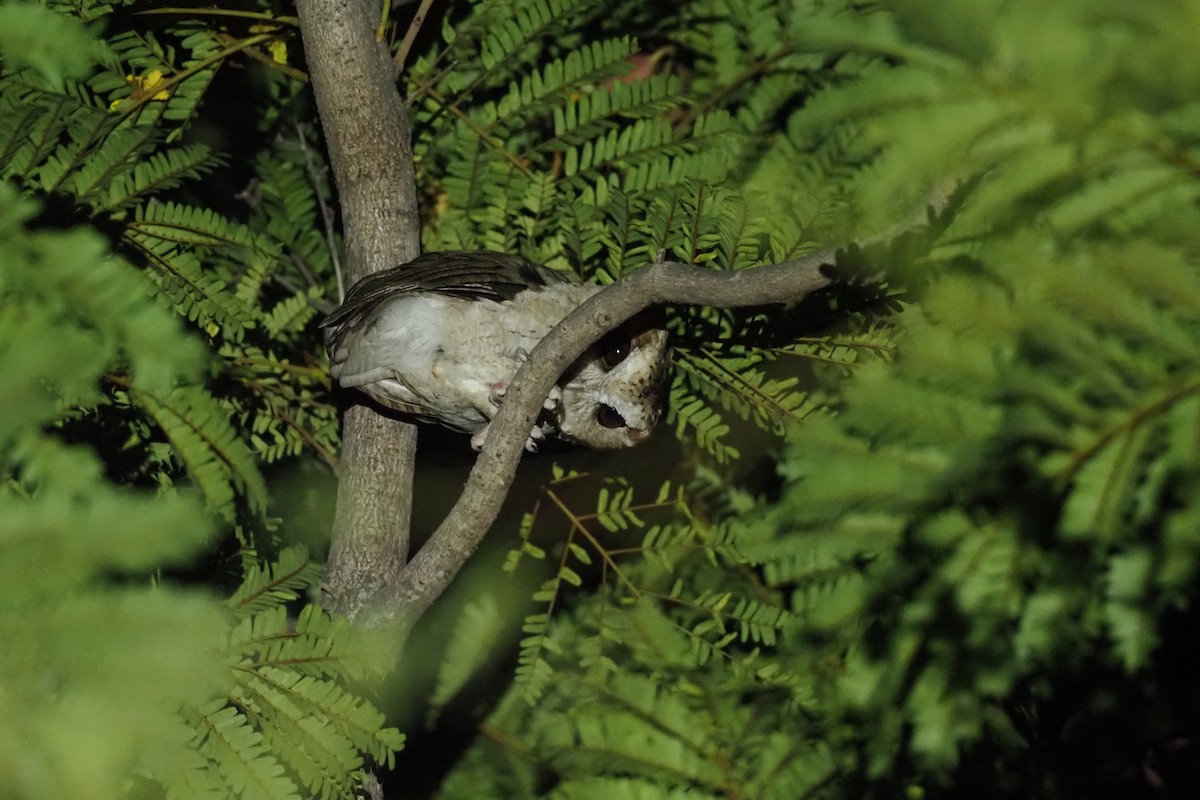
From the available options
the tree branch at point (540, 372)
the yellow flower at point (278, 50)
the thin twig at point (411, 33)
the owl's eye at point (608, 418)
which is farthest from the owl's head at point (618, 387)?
the yellow flower at point (278, 50)

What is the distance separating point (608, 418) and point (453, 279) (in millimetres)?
519

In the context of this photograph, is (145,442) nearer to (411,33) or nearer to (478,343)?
(478,343)

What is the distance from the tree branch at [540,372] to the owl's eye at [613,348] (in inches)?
13.2

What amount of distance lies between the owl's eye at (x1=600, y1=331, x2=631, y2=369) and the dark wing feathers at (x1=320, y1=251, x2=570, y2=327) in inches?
7.7

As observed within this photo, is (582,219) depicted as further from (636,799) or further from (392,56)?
(636,799)

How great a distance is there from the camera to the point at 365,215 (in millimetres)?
2686

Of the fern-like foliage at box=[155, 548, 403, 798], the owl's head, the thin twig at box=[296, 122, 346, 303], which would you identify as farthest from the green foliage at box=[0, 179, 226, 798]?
the thin twig at box=[296, 122, 346, 303]

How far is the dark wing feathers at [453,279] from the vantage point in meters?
2.46

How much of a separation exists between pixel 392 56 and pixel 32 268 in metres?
1.66

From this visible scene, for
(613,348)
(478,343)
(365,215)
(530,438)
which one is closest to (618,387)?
(613,348)

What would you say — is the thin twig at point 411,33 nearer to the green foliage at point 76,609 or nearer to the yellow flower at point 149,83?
the yellow flower at point 149,83

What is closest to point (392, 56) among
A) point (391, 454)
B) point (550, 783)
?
point (391, 454)

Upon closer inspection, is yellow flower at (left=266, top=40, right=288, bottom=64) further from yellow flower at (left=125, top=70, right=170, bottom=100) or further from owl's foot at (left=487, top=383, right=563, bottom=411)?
owl's foot at (left=487, top=383, right=563, bottom=411)

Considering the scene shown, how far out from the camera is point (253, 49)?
272 centimetres
